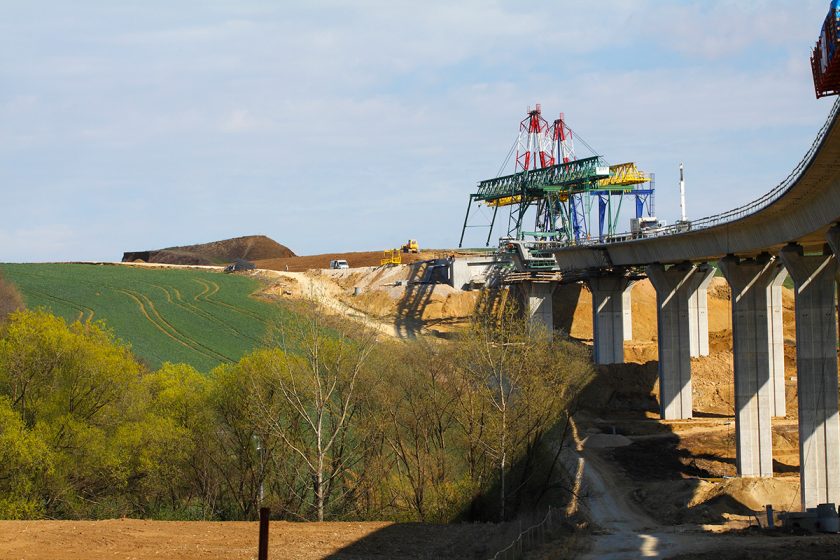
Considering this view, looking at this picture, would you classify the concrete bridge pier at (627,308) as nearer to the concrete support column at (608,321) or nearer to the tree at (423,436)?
the concrete support column at (608,321)

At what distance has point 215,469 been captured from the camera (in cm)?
5659

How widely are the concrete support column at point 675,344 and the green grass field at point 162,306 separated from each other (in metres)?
27.0

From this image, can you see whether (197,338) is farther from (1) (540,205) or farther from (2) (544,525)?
(2) (544,525)

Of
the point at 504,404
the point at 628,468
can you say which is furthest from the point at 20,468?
the point at 628,468

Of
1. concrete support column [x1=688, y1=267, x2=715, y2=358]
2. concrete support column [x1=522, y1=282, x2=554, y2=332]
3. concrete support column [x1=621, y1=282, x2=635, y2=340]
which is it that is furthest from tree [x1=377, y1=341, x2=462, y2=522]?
concrete support column [x1=522, y1=282, x2=554, y2=332]

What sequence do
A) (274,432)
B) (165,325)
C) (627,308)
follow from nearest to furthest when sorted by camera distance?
(274,432), (627,308), (165,325)

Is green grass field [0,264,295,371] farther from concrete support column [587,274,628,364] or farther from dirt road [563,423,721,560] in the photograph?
concrete support column [587,274,628,364]

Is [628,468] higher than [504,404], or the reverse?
[504,404]

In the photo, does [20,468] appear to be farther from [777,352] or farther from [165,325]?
[165,325]

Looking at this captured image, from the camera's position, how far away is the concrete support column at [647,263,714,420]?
78.2 meters

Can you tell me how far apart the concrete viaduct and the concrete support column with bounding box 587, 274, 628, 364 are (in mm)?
7942

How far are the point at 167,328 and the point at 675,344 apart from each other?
52.5 metres

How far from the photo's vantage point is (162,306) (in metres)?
125

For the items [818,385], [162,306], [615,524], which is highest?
[162,306]
